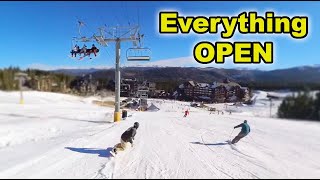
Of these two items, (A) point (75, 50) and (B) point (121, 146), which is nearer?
A: (B) point (121, 146)

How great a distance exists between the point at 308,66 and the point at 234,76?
12.2 feet

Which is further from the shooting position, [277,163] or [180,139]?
[180,139]

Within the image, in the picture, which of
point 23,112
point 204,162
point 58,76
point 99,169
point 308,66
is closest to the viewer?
point 99,169

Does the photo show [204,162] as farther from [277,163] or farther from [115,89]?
[115,89]

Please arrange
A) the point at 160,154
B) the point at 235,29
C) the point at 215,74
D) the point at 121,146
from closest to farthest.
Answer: the point at 235,29, the point at 160,154, the point at 121,146, the point at 215,74

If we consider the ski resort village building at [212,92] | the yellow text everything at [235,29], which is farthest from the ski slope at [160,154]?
the yellow text everything at [235,29]

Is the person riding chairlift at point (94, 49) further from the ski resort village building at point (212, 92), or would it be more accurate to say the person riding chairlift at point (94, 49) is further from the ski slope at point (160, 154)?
the ski resort village building at point (212, 92)

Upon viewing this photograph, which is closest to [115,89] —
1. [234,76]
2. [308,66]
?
[234,76]

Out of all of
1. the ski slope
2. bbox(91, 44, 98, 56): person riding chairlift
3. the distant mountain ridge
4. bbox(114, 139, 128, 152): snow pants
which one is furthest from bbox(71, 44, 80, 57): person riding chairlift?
bbox(114, 139, 128, 152): snow pants

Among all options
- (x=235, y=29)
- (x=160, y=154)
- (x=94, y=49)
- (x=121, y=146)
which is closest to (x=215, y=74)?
(x=235, y=29)

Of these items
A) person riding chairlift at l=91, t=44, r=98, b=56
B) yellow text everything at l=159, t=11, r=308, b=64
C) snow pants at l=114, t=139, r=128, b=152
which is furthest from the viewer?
person riding chairlift at l=91, t=44, r=98, b=56

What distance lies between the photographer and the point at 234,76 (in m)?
15.8

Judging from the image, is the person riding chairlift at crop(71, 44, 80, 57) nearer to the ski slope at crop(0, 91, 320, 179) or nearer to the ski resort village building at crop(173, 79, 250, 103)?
the ski slope at crop(0, 91, 320, 179)

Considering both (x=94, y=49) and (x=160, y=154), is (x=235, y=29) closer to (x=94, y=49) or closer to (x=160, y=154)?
(x=160, y=154)
